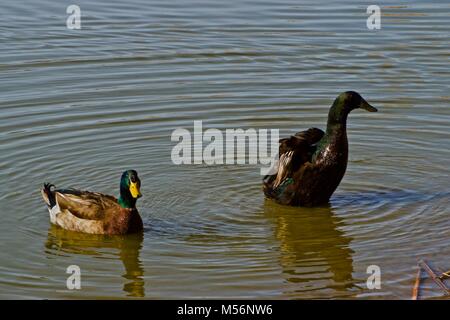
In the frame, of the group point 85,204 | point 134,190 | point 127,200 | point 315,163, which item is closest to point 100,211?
point 85,204

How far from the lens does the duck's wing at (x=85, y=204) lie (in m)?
11.6

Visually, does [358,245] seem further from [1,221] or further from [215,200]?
[1,221]

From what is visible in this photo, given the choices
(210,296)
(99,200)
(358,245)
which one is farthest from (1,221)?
(358,245)

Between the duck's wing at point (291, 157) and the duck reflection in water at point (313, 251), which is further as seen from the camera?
the duck's wing at point (291, 157)

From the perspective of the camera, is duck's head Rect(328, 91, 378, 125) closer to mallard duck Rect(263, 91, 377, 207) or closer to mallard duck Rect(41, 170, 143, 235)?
mallard duck Rect(263, 91, 377, 207)

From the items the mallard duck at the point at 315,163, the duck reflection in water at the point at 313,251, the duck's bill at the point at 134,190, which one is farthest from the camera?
the mallard duck at the point at 315,163

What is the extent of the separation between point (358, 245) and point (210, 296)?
74.2 inches

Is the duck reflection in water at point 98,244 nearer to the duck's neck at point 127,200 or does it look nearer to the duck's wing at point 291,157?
the duck's neck at point 127,200

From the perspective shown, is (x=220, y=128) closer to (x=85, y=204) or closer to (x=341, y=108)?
(x=341, y=108)

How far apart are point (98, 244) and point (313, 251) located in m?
2.08

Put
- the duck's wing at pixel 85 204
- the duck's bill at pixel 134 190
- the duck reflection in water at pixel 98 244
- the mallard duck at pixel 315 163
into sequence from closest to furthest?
the duck reflection in water at pixel 98 244
the duck's bill at pixel 134 190
the duck's wing at pixel 85 204
the mallard duck at pixel 315 163

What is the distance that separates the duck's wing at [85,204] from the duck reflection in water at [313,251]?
67.1 inches

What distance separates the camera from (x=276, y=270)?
10.5m

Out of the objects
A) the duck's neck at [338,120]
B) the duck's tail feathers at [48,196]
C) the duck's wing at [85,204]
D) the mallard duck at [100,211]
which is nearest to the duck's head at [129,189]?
the mallard duck at [100,211]
